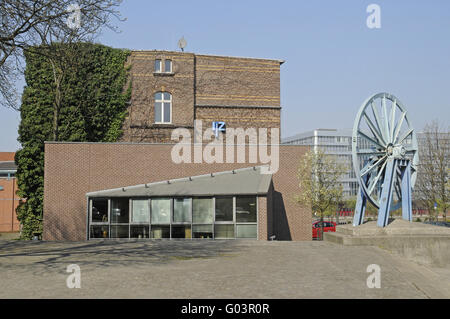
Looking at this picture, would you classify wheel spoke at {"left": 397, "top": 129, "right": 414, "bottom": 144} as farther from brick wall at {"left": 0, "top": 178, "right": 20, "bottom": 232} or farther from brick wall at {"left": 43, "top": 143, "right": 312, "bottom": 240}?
brick wall at {"left": 0, "top": 178, "right": 20, "bottom": 232}

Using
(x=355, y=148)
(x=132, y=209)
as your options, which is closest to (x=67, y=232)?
(x=132, y=209)

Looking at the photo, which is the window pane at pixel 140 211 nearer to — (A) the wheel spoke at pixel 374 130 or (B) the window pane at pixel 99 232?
(B) the window pane at pixel 99 232

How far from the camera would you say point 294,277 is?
1017 cm

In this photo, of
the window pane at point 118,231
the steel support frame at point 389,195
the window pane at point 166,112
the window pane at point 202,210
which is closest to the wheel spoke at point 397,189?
the steel support frame at point 389,195

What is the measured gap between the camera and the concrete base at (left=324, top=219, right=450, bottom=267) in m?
16.9

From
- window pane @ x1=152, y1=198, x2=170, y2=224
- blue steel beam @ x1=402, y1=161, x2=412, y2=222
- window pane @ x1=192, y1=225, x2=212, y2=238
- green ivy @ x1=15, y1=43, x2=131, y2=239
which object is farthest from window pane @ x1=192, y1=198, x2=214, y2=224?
green ivy @ x1=15, y1=43, x2=131, y2=239

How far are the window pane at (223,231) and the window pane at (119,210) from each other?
4414 mm

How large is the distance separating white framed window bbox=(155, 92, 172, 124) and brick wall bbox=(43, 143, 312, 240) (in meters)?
6.46

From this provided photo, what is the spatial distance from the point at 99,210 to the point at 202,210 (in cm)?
523

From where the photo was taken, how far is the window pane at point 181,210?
21750 millimetres

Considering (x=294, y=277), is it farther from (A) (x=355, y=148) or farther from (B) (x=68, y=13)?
(B) (x=68, y=13)

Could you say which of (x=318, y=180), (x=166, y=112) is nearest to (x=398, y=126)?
(x=318, y=180)

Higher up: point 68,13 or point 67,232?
point 68,13
